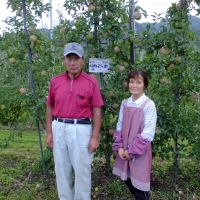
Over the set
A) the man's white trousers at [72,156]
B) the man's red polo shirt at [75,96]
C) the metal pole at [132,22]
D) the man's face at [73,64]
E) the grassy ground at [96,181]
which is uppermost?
the metal pole at [132,22]

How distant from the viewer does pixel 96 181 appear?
3285mm

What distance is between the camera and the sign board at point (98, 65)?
284 cm

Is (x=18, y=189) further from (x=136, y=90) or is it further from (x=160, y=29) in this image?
(x=160, y=29)

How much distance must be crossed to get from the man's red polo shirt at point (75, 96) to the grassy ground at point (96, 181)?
121 cm

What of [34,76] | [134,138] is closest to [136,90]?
[134,138]

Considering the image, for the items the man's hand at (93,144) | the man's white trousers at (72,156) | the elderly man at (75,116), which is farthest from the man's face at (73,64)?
the man's hand at (93,144)

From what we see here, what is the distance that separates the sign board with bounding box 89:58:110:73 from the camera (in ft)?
9.32

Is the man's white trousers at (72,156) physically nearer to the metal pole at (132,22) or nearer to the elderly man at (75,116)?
the elderly man at (75,116)

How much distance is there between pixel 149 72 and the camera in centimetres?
279

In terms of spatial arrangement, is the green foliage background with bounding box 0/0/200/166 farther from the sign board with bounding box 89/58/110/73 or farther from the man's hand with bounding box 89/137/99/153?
the man's hand with bounding box 89/137/99/153

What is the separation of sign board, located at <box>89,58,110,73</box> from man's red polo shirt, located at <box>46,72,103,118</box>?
58 centimetres

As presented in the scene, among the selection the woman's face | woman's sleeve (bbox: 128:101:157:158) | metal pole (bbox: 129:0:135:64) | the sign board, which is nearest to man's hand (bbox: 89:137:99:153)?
woman's sleeve (bbox: 128:101:157:158)

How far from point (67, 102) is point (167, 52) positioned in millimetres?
1113

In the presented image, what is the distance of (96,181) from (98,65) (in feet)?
4.65
